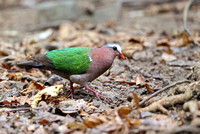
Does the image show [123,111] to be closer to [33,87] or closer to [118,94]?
[118,94]

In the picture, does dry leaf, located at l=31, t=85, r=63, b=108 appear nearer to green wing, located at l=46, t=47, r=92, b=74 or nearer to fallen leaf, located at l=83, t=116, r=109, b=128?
green wing, located at l=46, t=47, r=92, b=74

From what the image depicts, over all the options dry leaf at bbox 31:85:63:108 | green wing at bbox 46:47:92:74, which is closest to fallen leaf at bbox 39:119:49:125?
dry leaf at bbox 31:85:63:108

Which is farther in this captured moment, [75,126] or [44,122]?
[44,122]

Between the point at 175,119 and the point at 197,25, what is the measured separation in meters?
6.17

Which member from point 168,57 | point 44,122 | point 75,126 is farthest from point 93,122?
point 168,57

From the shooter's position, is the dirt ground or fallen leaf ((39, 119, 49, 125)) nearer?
the dirt ground

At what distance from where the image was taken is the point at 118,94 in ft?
13.0

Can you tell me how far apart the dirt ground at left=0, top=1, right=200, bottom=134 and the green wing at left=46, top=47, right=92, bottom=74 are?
13.6 inches

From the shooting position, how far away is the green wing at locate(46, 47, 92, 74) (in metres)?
3.76

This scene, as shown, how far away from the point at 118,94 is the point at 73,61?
0.80 m

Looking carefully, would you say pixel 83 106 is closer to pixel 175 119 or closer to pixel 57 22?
pixel 175 119

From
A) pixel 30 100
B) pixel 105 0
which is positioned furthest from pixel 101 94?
pixel 105 0

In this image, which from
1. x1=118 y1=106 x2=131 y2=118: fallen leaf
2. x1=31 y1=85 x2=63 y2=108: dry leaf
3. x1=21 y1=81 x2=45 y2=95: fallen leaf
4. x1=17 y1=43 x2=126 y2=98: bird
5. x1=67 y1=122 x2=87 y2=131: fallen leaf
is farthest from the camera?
x1=21 y1=81 x2=45 y2=95: fallen leaf

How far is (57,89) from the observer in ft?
12.7
